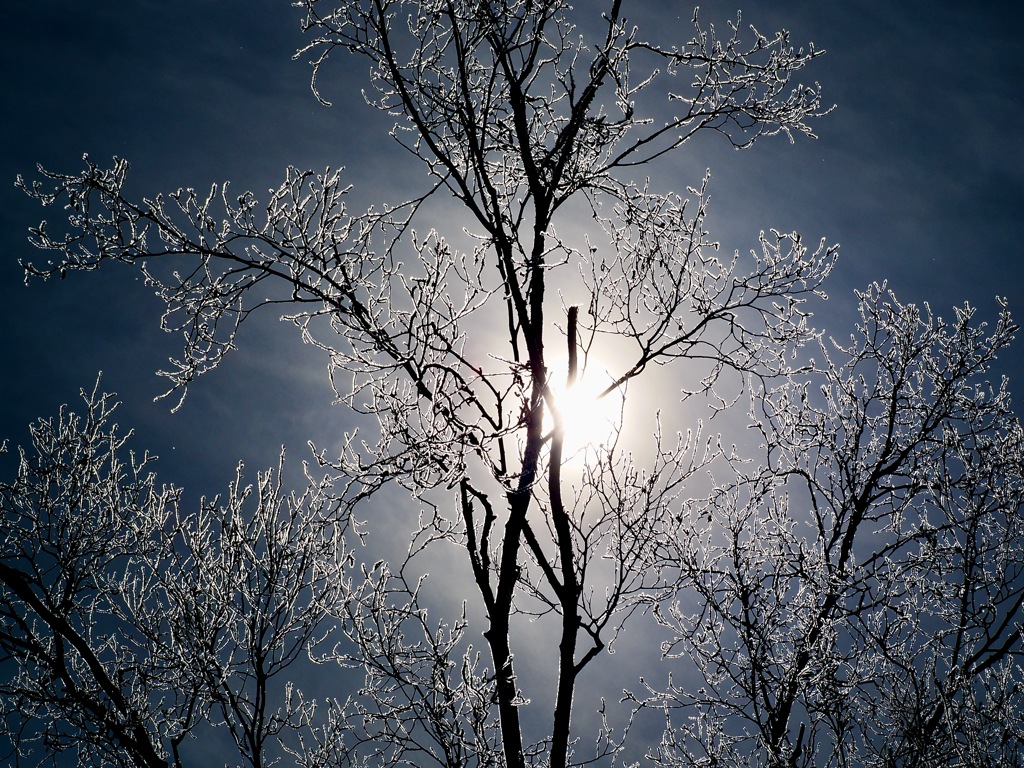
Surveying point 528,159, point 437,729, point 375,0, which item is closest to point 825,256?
point 528,159

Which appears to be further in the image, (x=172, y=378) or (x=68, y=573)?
(x=68, y=573)

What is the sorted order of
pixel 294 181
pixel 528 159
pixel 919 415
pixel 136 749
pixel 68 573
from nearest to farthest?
pixel 294 181 < pixel 528 159 < pixel 136 749 < pixel 68 573 < pixel 919 415

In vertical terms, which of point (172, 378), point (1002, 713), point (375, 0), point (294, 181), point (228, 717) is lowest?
point (1002, 713)

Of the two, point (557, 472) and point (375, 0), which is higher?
point (375, 0)

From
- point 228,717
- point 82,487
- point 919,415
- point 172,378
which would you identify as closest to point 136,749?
point 228,717

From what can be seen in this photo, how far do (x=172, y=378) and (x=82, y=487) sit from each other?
5.24 m

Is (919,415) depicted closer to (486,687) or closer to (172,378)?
(486,687)

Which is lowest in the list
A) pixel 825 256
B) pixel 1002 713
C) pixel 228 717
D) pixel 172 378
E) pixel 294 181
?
pixel 1002 713

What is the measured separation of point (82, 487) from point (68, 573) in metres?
1.04

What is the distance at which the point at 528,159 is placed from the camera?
4.16 m

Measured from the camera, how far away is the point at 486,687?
16.0 feet

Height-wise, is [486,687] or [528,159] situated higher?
[528,159]

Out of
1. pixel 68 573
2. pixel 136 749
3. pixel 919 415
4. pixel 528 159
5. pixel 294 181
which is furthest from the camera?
pixel 919 415

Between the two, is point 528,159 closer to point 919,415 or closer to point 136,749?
point 136,749
